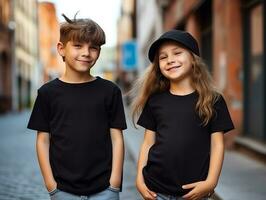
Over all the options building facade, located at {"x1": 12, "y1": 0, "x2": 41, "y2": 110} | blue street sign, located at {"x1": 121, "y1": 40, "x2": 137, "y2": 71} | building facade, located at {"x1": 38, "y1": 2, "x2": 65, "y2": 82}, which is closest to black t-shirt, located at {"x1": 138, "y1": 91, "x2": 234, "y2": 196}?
blue street sign, located at {"x1": 121, "y1": 40, "x2": 137, "y2": 71}

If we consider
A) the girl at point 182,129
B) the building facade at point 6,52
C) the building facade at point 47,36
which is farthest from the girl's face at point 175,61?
the building facade at point 47,36

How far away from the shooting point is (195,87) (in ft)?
9.74

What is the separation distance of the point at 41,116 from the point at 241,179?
4478 millimetres

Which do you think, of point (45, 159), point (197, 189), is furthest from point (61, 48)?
point (197, 189)

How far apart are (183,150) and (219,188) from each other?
365cm

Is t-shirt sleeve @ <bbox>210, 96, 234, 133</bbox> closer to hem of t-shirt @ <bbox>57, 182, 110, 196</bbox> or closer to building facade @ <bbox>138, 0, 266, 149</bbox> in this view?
hem of t-shirt @ <bbox>57, 182, 110, 196</bbox>

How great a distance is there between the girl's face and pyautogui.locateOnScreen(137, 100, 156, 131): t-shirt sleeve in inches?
8.0

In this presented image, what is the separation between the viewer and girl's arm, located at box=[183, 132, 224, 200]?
9.16 feet

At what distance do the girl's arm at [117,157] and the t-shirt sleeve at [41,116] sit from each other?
350 mm

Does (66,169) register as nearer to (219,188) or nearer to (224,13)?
(219,188)

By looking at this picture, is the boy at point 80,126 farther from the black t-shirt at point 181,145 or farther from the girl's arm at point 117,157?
the black t-shirt at point 181,145

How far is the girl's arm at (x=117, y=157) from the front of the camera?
296cm

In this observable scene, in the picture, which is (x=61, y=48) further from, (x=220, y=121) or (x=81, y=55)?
(x=220, y=121)

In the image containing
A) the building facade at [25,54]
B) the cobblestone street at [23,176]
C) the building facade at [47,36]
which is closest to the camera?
the cobblestone street at [23,176]
